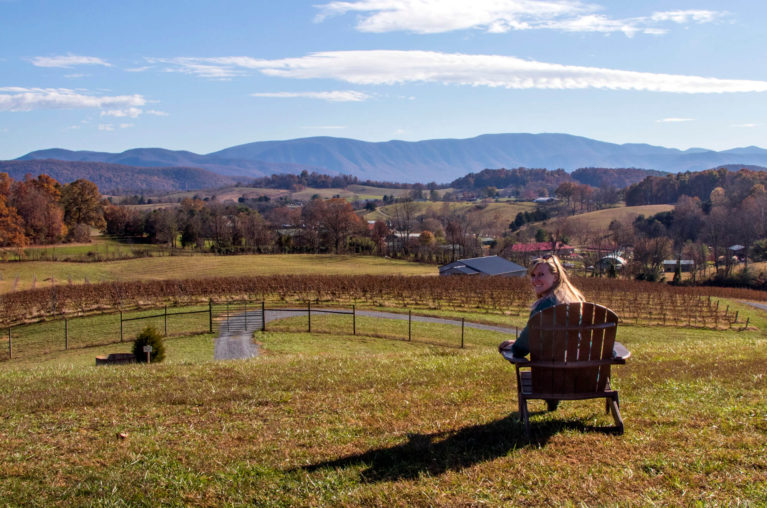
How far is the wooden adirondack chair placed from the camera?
16.1 ft

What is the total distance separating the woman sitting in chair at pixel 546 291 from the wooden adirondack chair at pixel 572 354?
0.44ft

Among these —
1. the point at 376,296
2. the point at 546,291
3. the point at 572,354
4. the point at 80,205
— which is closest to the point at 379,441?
the point at 572,354

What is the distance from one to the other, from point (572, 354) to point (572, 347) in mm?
74

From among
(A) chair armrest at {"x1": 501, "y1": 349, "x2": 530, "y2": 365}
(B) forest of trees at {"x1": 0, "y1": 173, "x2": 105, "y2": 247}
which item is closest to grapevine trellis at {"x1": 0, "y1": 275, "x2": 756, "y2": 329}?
(A) chair armrest at {"x1": 501, "y1": 349, "x2": 530, "y2": 365}

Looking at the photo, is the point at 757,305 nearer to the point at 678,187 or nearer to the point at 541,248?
the point at 541,248

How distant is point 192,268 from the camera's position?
210ft

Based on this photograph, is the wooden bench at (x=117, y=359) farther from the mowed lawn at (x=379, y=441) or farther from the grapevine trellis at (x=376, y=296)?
the grapevine trellis at (x=376, y=296)

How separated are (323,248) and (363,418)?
8143 cm

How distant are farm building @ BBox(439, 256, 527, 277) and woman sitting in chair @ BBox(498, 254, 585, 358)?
50714 millimetres

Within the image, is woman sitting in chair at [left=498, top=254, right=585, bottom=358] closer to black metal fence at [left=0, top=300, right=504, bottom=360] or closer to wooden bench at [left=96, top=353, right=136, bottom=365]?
wooden bench at [left=96, top=353, right=136, bottom=365]

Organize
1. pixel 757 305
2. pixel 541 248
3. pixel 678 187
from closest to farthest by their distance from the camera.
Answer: pixel 757 305, pixel 541 248, pixel 678 187

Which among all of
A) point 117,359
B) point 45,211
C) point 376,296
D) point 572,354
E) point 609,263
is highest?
point 45,211

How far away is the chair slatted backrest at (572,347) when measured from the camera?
4.90m

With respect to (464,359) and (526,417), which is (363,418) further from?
(464,359)
